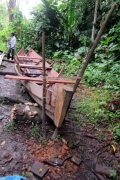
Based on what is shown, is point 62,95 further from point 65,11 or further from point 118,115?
point 65,11

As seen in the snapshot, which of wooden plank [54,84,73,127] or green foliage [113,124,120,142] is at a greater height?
wooden plank [54,84,73,127]

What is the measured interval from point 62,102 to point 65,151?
0.91m

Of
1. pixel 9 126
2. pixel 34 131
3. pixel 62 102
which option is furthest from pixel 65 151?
pixel 9 126

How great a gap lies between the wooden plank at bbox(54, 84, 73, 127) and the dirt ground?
50 cm

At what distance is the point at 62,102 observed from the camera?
9.53 ft

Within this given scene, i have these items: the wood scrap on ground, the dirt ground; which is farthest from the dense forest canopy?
the dirt ground

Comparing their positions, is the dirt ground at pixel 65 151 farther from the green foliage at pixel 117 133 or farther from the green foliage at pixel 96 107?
the green foliage at pixel 96 107

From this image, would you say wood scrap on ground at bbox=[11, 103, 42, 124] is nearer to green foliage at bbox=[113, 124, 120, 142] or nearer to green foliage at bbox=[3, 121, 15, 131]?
green foliage at bbox=[3, 121, 15, 131]

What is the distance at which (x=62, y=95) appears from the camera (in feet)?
9.55

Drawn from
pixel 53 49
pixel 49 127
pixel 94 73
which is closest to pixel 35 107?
pixel 49 127

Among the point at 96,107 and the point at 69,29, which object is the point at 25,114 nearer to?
the point at 96,107

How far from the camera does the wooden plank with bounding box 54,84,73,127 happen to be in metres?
2.84

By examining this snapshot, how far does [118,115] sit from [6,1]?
20.1m

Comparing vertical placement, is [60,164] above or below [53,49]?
below
